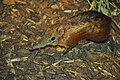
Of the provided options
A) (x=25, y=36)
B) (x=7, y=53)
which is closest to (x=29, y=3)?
(x=25, y=36)

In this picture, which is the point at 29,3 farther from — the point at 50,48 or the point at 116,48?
the point at 116,48

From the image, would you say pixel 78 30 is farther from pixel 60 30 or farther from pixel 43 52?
pixel 43 52

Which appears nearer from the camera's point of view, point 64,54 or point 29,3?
point 64,54

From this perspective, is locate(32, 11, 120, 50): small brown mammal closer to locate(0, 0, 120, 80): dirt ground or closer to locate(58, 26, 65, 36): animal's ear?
locate(58, 26, 65, 36): animal's ear

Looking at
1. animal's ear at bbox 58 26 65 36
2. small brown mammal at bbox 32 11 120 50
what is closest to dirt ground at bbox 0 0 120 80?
small brown mammal at bbox 32 11 120 50

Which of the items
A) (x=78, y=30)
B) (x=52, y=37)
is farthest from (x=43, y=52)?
(x=78, y=30)

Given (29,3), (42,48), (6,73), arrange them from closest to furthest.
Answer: (6,73) < (42,48) < (29,3)

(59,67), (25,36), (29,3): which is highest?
(29,3)

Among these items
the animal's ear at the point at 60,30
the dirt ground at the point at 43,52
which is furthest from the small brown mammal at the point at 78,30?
the dirt ground at the point at 43,52
